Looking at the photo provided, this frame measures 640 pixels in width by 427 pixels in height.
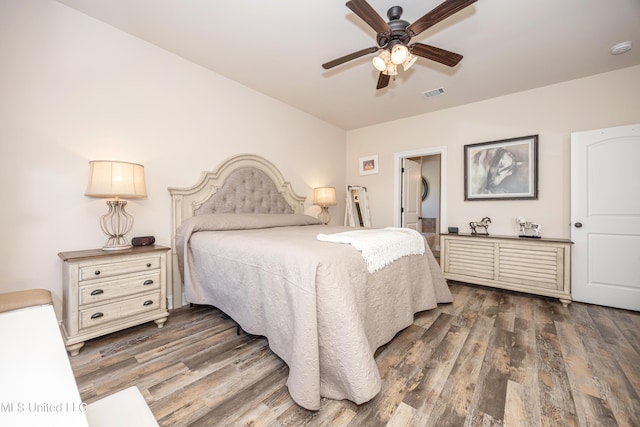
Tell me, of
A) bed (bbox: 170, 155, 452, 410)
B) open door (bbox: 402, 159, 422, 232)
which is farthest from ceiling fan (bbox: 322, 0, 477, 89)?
open door (bbox: 402, 159, 422, 232)

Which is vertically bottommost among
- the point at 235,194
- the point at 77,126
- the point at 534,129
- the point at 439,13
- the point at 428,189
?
the point at 235,194

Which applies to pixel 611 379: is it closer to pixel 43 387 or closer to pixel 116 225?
pixel 43 387

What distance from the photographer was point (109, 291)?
1975 mm

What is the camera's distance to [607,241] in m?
2.82

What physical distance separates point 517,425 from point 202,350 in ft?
6.43

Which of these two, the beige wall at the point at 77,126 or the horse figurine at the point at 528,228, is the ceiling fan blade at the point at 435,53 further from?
the horse figurine at the point at 528,228

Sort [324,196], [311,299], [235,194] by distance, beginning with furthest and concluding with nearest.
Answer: [324,196]
[235,194]
[311,299]

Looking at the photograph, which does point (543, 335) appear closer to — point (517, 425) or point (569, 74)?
point (517, 425)

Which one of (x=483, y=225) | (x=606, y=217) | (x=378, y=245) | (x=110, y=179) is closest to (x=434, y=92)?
(x=483, y=225)

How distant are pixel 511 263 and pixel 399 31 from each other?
2.95 meters

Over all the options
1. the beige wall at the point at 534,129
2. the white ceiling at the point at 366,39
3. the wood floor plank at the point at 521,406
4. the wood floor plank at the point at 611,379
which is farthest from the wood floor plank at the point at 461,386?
the white ceiling at the point at 366,39

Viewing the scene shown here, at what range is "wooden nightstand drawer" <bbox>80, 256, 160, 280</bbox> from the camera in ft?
6.17

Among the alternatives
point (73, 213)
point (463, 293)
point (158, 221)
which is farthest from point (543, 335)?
point (73, 213)

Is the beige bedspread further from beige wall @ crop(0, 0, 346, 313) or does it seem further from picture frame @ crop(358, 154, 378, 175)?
picture frame @ crop(358, 154, 378, 175)
